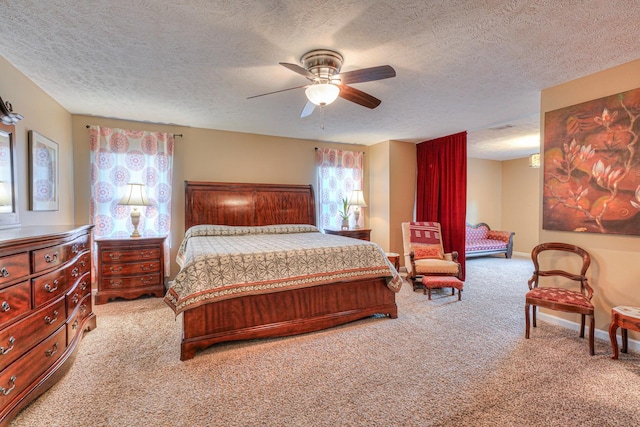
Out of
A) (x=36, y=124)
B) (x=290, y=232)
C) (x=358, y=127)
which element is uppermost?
(x=358, y=127)

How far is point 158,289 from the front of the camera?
404cm

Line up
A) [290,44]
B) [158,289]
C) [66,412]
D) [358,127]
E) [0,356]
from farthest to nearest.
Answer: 1. [358,127]
2. [158,289]
3. [290,44]
4. [66,412]
5. [0,356]

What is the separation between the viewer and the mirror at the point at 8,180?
2.43 m

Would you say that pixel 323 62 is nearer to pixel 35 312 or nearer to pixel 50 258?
pixel 50 258

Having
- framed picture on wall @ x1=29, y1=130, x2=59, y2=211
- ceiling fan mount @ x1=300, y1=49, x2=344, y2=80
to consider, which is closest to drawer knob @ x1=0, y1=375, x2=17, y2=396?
framed picture on wall @ x1=29, y1=130, x2=59, y2=211

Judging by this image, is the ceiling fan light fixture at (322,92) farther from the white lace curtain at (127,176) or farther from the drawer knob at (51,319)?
the white lace curtain at (127,176)

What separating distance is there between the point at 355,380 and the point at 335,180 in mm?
4049

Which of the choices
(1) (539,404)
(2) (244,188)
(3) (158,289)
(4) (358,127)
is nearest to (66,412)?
(3) (158,289)

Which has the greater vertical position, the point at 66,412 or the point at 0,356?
the point at 0,356

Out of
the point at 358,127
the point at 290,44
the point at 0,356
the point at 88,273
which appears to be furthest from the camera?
the point at 358,127

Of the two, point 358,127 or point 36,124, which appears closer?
point 36,124

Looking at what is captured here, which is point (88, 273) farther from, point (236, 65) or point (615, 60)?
point (615, 60)

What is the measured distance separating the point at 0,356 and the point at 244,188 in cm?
363

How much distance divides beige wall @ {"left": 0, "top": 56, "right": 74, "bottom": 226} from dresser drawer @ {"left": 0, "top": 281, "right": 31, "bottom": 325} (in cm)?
153
